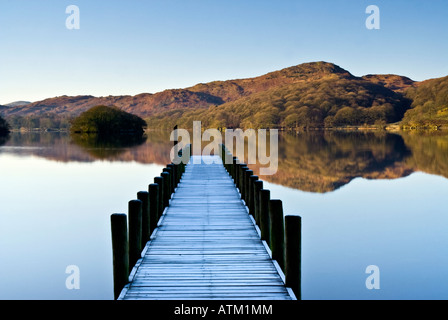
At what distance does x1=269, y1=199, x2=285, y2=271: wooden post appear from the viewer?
20.0 ft

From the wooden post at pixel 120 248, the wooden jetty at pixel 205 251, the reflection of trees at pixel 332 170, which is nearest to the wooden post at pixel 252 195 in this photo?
the wooden jetty at pixel 205 251

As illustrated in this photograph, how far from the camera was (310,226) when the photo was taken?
11477 mm

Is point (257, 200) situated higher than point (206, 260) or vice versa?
point (257, 200)

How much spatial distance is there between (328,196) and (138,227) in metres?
11.9

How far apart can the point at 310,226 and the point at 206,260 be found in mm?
6092

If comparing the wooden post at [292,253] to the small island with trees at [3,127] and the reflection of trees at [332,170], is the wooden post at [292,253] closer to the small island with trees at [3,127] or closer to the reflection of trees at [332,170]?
the reflection of trees at [332,170]

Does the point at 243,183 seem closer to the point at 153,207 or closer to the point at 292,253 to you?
the point at 153,207

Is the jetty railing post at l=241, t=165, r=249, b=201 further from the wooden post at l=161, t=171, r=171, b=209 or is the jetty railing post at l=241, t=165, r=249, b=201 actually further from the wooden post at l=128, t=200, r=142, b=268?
the wooden post at l=128, t=200, r=142, b=268

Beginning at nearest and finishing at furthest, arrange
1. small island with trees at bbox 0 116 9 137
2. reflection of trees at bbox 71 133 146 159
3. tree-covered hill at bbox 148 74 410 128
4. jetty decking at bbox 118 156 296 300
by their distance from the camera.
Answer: jetty decking at bbox 118 156 296 300 < reflection of trees at bbox 71 133 146 159 < small island with trees at bbox 0 116 9 137 < tree-covered hill at bbox 148 74 410 128

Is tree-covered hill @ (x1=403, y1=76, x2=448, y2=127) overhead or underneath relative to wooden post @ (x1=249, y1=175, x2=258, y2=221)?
overhead

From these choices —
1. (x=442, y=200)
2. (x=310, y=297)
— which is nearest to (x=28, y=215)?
(x=310, y=297)

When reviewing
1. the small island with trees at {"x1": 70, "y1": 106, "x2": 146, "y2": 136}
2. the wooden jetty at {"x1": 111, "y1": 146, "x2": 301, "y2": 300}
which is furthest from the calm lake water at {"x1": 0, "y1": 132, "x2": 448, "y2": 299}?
the small island with trees at {"x1": 70, "y1": 106, "x2": 146, "y2": 136}

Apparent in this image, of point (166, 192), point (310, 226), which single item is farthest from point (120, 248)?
point (310, 226)

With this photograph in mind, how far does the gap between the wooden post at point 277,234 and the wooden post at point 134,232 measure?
1.94 m
